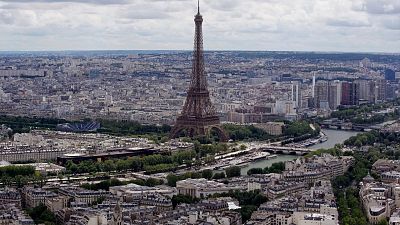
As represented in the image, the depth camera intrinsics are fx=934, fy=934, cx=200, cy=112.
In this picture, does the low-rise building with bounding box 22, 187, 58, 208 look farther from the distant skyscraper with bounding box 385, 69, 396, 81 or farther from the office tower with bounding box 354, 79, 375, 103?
the distant skyscraper with bounding box 385, 69, 396, 81

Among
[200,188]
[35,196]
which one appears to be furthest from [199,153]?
[35,196]

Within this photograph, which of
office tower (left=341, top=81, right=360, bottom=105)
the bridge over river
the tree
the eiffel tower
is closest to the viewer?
the tree

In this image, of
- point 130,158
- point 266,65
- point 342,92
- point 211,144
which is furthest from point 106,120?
point 266,65

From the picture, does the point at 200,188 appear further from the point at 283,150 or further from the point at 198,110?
the point at 198,110

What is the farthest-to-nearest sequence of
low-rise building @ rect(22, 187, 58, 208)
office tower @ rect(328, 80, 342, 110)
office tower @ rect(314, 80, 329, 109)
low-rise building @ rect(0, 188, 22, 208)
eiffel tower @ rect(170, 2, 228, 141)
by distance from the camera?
office tower @ rect(314, 80, 329, 109)
office tower @ rect(328, 80, 342, 110)
eiffel tower @ rect(170, 2, 228, 141)
low-rise building @ rect(22, 187, 58, 208)
low-rise building @ rect(0, 188, 22, 208)

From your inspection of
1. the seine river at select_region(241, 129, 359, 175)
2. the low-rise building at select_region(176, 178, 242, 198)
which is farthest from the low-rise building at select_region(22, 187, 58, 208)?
the seine river at select_region(241, 129, 359, 175)

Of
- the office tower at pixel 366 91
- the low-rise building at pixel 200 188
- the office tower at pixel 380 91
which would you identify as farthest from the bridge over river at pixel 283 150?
the office tower at pixel 380 91
